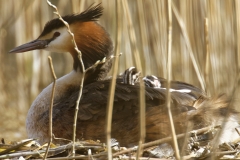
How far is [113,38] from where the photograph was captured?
6434 millimetres

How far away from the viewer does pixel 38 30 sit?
7.14m

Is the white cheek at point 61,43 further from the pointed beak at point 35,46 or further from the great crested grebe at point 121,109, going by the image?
the great crested grebe at point 121,109

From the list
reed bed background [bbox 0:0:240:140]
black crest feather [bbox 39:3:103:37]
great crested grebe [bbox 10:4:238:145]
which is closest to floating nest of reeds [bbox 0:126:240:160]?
great crested grebe [bbox 10:4:238:145]

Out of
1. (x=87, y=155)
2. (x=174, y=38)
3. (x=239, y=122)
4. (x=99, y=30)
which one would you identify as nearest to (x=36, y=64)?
(x=174, y=38)

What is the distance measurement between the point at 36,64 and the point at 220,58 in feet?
10.1

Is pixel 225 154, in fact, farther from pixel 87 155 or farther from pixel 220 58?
pixel 220 58

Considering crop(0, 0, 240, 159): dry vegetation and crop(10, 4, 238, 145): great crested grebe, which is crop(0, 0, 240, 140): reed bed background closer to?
crop(0, 0, 240, 159): dry vegetation

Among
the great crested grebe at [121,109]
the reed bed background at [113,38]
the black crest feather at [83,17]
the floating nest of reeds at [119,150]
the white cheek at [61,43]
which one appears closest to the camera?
the floating nest of reeds at [119,150]

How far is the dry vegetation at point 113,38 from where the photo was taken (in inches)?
183

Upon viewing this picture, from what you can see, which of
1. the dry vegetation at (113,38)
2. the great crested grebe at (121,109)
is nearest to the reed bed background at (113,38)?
the dry vegetation at (113,38)

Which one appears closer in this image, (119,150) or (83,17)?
(119,150)

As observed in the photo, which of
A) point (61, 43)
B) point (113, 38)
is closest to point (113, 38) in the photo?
point (113, 38)

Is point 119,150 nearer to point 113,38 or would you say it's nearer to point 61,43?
point 61,43

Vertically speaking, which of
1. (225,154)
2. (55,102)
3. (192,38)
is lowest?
(225,154)
